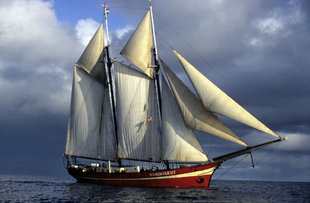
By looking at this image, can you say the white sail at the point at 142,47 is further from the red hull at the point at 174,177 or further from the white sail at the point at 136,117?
the red hull at the point at 174,177

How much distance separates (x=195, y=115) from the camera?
142 feet

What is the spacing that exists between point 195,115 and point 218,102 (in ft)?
13.5

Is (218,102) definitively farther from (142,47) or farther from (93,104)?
(93,104)

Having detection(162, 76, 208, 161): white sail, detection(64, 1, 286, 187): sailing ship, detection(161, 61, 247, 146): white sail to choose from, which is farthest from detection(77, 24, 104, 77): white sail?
detection(162, 76, 208, 161): white sail

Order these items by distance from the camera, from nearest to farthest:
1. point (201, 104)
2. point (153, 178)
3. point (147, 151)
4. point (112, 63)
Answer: point (201, 104) < point (153, 178) < point (147, 151) < point (112, 63)

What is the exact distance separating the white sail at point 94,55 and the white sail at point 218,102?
20.0 meters

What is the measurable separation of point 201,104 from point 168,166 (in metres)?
10.3

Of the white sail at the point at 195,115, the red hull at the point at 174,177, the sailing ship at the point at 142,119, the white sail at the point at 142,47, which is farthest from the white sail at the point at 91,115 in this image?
the white sail at the point at 195,115

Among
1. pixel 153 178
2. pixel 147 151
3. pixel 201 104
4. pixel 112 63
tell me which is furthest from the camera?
pixel 112 63

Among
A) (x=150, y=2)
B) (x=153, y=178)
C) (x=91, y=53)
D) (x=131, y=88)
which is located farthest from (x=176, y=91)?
(x=91, y=53)

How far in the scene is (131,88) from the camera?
168 feet

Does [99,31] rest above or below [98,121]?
above

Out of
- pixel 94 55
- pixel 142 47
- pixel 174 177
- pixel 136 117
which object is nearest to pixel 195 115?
pixel 174 177

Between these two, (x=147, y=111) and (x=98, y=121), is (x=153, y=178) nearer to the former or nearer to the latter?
(x=147, y=111)
